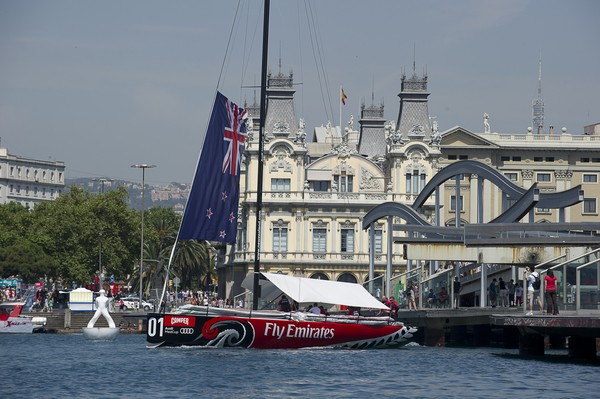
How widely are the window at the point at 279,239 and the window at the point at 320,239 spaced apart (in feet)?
8.45

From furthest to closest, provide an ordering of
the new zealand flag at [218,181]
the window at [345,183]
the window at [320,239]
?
the window at [345,183] < the window at [320,239] < the new zealand flag at [218,181]

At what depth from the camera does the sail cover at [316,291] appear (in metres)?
51.5

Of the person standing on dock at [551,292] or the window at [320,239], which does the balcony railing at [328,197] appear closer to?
the window at [320,239]

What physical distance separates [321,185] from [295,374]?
7950cm

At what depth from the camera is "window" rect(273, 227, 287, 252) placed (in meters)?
119

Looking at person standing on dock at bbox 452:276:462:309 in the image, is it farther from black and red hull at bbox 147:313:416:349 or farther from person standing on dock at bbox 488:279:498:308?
black and red hull at bbox 147:313:416:349

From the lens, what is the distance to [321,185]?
121 m

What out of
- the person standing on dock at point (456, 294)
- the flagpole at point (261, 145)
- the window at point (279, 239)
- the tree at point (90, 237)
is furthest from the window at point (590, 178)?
the flagpole at point (261, 145)

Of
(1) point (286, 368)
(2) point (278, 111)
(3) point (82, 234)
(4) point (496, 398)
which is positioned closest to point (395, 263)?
(2) point (278, 111)

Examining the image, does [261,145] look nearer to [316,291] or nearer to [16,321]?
[316,291]

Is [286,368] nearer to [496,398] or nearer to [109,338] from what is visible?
[496,398]

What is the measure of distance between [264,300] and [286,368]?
1368 centimetres

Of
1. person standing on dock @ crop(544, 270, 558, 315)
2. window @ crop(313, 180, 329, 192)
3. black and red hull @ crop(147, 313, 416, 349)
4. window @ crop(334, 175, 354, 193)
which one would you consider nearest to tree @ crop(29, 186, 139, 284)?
window @ crop(313, 180, 329, 192)

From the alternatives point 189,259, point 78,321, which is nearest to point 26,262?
point 189,259
